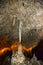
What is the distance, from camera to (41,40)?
2.41 meters

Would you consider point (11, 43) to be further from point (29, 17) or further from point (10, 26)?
point (29, 17)

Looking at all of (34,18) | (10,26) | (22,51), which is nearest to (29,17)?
(34,18)

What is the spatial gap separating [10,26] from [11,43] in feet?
0.60

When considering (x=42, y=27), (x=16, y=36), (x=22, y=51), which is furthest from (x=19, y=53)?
(x=42, y=27)

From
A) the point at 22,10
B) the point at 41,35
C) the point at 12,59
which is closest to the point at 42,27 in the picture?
the point at 41,35

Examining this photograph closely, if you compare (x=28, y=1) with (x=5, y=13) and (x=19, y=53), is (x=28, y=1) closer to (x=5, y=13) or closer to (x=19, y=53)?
(x=5, y=13)

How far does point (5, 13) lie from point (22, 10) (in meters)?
0.18

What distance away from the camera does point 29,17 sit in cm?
237

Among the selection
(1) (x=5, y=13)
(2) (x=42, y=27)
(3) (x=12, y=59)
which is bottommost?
(3) (x=12, y=59)

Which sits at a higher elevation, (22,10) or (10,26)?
(22,10)

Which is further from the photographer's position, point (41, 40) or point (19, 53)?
point (41, 40)

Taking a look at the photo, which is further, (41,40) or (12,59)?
(41,40)

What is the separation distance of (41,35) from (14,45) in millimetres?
309

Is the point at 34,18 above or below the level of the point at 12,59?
above
